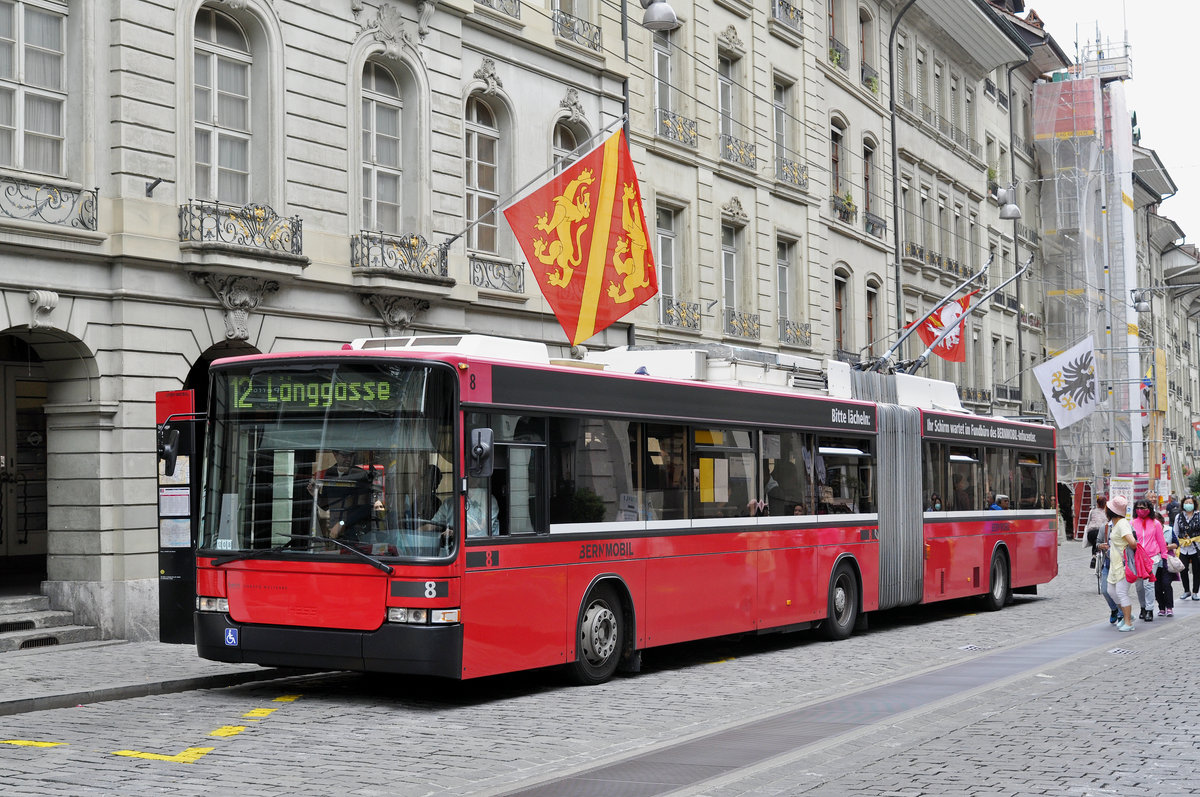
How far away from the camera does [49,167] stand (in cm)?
1662

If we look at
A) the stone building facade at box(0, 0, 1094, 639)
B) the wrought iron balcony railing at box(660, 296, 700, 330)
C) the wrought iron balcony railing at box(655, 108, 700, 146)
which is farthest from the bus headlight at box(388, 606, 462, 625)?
the wrought iron balcony railing at box(655, 108, 700, 146)

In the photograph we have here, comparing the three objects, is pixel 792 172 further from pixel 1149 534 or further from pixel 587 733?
pixel 587 733

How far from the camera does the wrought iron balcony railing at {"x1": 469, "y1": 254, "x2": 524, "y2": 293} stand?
23062 millimetres

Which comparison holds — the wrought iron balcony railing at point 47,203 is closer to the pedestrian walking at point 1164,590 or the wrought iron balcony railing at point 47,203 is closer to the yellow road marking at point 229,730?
the yellow road marking at point 229,730

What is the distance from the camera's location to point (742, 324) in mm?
31594

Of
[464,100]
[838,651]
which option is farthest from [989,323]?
[838,651]

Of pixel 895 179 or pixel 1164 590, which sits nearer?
pixel 1164 590

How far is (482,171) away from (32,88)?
8.92m

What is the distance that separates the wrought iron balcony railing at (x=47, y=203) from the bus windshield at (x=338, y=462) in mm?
5030

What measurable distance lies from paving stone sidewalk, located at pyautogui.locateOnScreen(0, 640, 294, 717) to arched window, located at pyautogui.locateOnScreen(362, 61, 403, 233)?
771 centimetres

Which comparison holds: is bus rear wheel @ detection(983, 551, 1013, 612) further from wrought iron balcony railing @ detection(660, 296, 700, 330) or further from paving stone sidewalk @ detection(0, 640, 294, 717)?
paving stone sidewalk @ detection(0, 640, 294, 717)

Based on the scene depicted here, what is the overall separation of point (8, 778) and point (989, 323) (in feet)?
146

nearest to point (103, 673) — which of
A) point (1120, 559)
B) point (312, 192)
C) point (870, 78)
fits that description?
point (312, 192)

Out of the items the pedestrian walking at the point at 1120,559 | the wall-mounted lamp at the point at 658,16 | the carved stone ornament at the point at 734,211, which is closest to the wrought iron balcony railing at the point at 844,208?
the carved stone ornament at the point at 734,211
